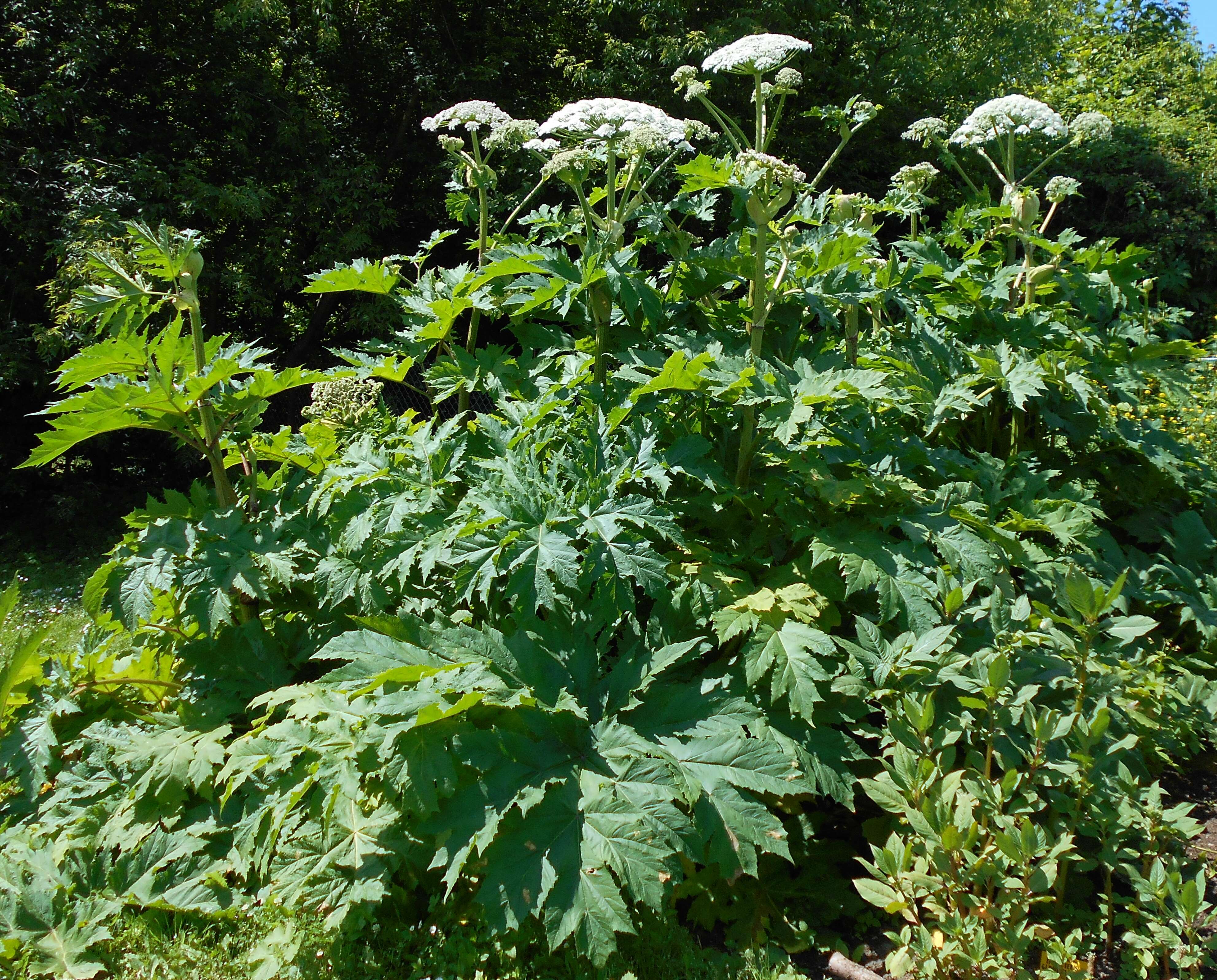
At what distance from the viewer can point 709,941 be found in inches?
92.1

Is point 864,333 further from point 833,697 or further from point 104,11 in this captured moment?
point 104,11

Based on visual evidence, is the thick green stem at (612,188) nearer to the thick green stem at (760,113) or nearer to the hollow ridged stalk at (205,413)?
the thick green stem at (760,113)

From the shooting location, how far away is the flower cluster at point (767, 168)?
260cm

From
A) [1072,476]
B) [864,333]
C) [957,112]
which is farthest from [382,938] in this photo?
[957,112]

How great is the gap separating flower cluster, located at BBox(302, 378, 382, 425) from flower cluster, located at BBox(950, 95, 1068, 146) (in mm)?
3009

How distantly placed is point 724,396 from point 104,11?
29.5 ft

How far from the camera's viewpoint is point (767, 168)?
2.60 metres

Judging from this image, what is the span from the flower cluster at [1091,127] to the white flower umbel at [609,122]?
2.44 metres

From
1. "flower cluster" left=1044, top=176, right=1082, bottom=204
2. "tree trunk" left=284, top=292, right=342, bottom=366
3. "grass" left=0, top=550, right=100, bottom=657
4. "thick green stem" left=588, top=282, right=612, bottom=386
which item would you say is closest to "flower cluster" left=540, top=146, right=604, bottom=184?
"thick green stem" left=588, top=282, right=612, bottom=386

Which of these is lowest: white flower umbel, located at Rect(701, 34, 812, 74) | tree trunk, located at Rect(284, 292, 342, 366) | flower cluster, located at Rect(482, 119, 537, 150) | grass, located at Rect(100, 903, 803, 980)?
tree trunk, located at Rect(284, 292, 342, 366)

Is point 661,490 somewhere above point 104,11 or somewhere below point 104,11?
below

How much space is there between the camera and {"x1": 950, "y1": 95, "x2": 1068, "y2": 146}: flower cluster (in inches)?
154

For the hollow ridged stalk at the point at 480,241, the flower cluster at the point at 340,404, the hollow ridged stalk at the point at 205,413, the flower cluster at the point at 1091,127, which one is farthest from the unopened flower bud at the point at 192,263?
the flower cluster at the point at 1091,127

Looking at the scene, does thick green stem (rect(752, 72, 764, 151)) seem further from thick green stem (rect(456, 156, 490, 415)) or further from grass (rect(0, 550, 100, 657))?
grass (rect(0, 550, 100, 657))
